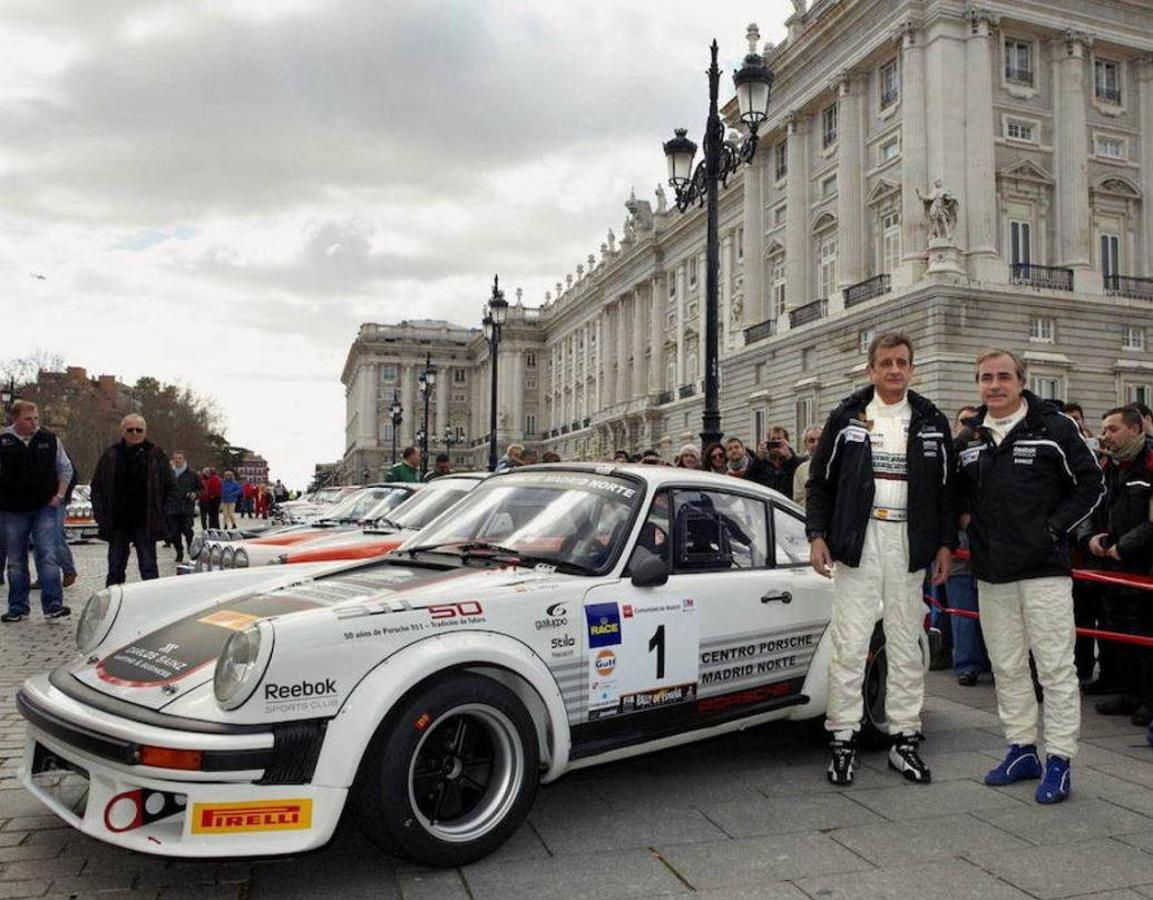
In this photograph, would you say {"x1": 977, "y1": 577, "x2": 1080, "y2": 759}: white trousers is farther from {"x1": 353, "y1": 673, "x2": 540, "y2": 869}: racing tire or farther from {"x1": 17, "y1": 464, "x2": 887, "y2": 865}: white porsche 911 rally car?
{"x1": 353, "y1": 673, "x2": 540, "y2": 869}: racing tire

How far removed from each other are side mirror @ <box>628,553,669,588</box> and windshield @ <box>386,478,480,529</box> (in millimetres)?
4618

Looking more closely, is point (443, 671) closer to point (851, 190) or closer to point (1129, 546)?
point (1129, 546)

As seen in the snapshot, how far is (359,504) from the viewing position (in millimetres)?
11211

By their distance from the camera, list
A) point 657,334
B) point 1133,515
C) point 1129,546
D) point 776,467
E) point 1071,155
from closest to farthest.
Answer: point 1129,546
point 1133,515
point 776,467
point 1071,155
point 657,334

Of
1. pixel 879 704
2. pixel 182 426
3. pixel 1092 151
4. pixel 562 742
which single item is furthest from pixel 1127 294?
pixel 182 426

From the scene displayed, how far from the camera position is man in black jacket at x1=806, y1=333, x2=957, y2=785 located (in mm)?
4645

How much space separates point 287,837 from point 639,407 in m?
62.9

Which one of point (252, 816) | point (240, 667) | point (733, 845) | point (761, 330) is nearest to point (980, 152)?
point (761, 330)

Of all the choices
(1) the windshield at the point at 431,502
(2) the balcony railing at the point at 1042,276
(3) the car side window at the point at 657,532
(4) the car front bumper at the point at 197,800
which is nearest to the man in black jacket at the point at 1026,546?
(3) the car side window at the point at 657,532

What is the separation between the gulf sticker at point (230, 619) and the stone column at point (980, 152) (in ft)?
105

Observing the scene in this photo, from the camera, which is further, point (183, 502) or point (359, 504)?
point (183, 502)

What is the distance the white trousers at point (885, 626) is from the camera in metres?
4.67

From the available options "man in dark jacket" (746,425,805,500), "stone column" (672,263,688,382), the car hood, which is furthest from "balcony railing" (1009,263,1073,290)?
the car hood

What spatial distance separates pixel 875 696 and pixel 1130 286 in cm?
3500
